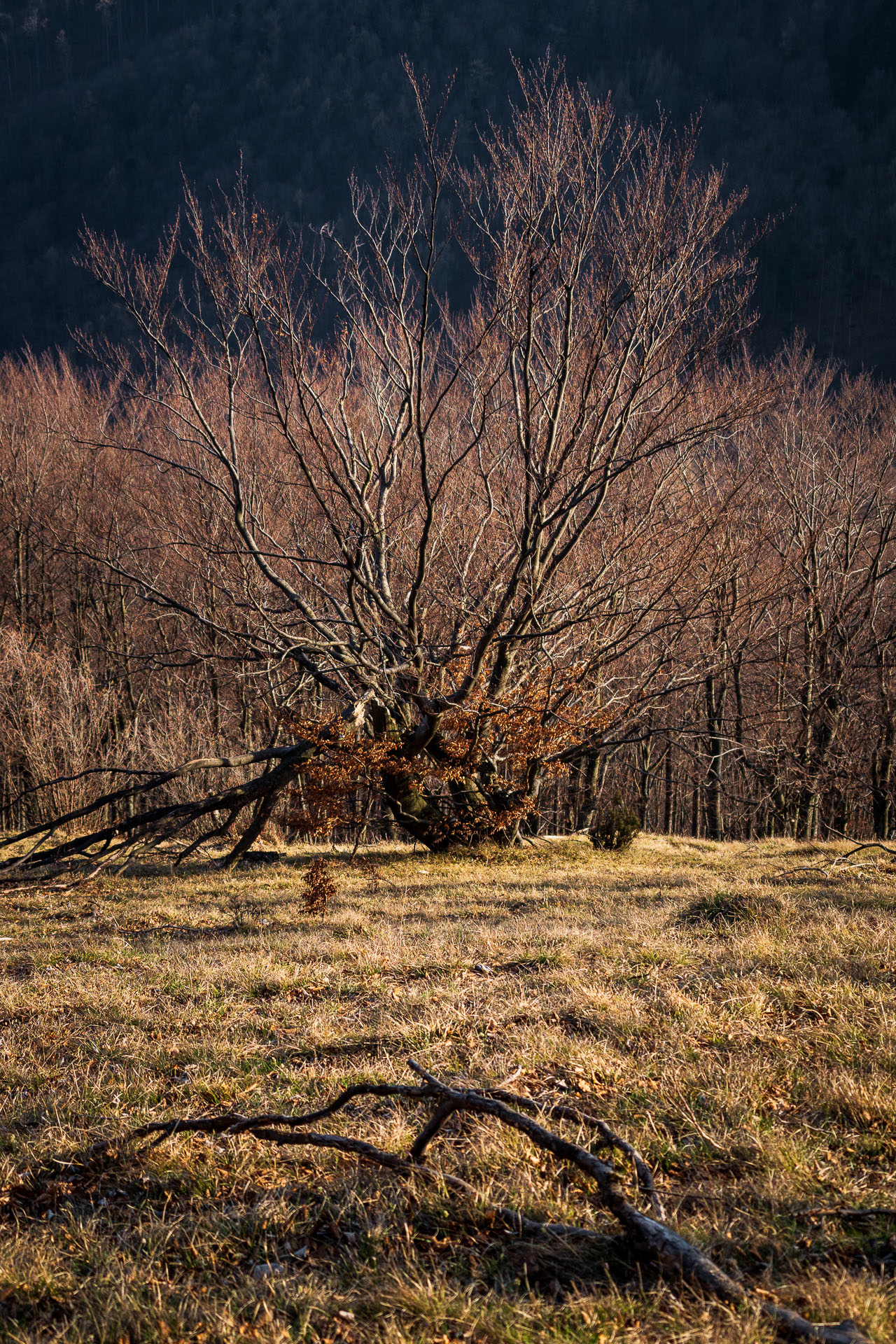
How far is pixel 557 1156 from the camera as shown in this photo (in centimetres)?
242

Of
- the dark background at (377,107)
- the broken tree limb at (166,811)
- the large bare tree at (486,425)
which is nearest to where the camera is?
the broken tree limb at (166,811)

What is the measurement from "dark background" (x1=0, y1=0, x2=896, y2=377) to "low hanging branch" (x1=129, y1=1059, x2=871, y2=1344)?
51.9 m

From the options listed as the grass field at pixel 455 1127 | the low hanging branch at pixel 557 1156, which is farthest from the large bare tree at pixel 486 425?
the low hanging branch at pixel 557 1156

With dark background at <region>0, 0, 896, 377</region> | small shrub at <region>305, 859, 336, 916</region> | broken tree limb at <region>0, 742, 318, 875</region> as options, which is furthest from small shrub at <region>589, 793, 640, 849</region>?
dark background at <region>0, 0, 896, 377</region>

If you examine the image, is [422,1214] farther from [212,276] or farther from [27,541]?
[27,541]

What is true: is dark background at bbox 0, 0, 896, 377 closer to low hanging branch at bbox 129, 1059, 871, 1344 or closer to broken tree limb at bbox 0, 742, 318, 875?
broken tree limb at bbox 0, 742, 318, 875

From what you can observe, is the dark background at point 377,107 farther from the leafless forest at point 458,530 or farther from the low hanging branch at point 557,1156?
the low hanging branch at point 557,1156

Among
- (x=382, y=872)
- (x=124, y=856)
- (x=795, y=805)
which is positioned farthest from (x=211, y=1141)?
(x=795, y=805)

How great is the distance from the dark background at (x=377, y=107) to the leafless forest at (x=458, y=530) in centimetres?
3224

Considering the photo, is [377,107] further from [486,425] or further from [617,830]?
[617,830]

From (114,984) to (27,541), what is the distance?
2336 cm

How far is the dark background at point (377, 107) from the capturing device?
55.2m

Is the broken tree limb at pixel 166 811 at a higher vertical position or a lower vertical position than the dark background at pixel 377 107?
lower

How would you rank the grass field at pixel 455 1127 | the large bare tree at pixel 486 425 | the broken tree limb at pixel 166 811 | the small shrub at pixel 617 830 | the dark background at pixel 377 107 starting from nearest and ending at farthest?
the grass field at pixel 455 1127 → the broken tree limb at pixel 166 811 → the large bare tree at pixel 486 425 → the small shrub at pixel 617 830 → the dark background at pixel 377 107
